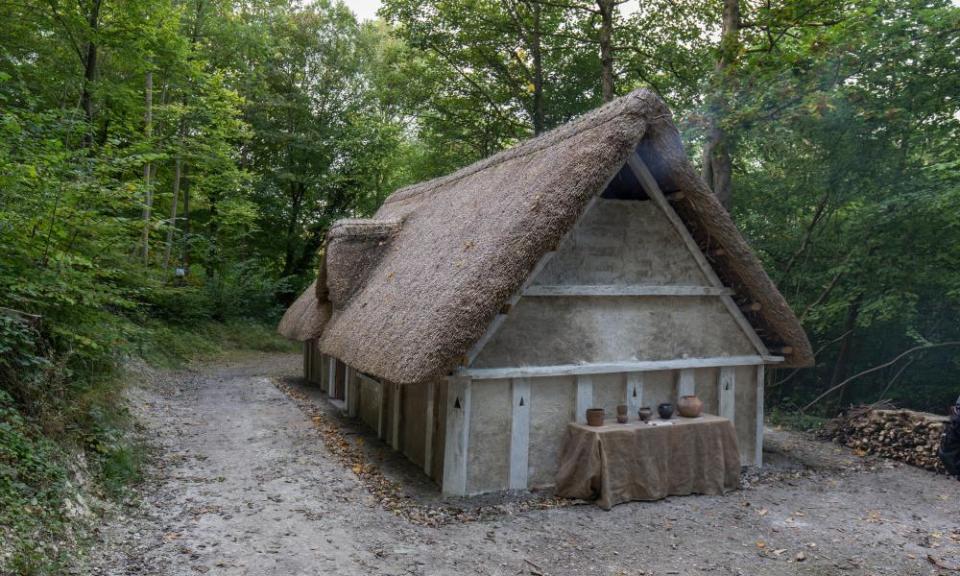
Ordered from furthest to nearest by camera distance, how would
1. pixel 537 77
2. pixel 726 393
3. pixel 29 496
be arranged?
pixel 537 77
pixel 726 393
pixel 29 496

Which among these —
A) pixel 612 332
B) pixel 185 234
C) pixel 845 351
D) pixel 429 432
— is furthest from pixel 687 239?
pixel 185 234

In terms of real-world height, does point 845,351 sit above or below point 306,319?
below

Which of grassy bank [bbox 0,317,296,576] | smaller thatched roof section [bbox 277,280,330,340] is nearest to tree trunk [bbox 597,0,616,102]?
smaller thatched roof section [bbox 277,280,330,340]

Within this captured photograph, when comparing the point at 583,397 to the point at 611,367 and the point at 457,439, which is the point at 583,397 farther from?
the point at 457,439

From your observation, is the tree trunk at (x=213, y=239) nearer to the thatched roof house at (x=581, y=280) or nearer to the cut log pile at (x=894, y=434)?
the thatched roof house at (x=581, y=280)

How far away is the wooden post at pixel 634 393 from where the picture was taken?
7461 mm

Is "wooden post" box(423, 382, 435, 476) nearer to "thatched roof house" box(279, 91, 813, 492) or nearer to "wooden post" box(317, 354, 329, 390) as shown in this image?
"thatched roof house" box(279, 91, 813, 492)

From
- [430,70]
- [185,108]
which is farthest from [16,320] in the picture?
[430,70]

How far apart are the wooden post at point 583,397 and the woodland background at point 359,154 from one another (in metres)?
5.17

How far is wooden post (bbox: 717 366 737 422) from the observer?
314 inches

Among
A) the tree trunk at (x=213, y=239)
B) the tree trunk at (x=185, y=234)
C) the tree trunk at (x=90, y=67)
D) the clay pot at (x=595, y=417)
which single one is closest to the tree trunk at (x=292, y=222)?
the tree trunk at (x=213, y=239)

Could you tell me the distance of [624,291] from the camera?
24.0 feet

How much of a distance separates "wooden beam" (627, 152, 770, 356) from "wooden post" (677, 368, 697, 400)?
104cm

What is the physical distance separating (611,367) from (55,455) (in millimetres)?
5881
